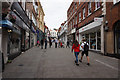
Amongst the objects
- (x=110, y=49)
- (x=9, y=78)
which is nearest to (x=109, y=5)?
(x=110, y=49)

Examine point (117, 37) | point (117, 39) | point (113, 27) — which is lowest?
point (117, 39)

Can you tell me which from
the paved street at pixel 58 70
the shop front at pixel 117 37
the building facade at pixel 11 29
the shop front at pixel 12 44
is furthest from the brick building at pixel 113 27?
the shop front at pixel 12 44

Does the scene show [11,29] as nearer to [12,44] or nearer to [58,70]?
[12,44]

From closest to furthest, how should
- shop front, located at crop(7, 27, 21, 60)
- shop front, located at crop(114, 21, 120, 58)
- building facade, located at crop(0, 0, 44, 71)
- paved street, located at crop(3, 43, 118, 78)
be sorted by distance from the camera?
1. paved street, located at crop(3, 43, 118, 78)
2. building facade, located at crop(0, 0, 44, 71)
3. shop front, located at crop(7, 27, 21, 60)
4. shop front, located at crop(114, 21, 120, 58)

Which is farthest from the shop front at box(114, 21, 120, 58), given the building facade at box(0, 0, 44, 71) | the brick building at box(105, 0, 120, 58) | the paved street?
the building facade at box(0, 0, 44, 71)

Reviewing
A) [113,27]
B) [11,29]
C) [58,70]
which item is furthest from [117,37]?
[11,29]

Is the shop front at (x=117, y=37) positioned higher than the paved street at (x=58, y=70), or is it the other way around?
the shop front at (x=117, y=37)

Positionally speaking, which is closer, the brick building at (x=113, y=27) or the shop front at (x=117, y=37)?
the brick building at (x=113, y=27)

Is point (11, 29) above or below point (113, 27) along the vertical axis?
below

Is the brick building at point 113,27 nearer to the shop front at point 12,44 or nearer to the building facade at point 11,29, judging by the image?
the building facade at point 11,29

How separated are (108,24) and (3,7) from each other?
8.96 meters

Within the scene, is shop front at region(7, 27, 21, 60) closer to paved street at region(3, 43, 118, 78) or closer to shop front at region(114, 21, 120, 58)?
paved street at region(3, 43, 118, 78)

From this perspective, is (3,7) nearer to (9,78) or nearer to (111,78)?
(9,78)

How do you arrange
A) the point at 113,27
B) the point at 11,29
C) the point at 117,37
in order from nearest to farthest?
the point at 11,29 → the point at 117,37 → the point at 113,27
